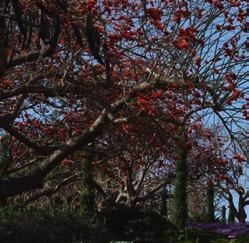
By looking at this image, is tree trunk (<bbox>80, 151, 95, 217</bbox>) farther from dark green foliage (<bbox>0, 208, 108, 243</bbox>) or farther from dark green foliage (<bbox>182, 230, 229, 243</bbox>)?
dark green foliage (<bbox>0, 208, 108, 243</bbox>)

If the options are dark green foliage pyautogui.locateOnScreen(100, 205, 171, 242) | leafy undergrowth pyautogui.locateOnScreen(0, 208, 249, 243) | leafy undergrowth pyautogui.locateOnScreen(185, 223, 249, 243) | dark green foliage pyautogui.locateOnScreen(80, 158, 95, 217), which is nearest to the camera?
leafy undergrowth pyautogui.locateOnScreen(0, 208, 249, 243)

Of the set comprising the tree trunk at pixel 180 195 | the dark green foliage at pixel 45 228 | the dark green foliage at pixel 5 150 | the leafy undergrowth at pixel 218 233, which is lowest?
the dark green foliage at pixel 45 228

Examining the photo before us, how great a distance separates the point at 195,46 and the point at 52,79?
2.64 metres

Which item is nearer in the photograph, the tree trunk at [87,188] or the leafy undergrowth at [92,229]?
the leafy undergrowth at [92,229]

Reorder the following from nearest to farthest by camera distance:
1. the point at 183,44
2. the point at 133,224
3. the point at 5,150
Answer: the point at 183,44
the point at 133,224
the point at 5,150


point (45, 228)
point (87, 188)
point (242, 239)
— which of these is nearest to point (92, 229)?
point (45, 228)

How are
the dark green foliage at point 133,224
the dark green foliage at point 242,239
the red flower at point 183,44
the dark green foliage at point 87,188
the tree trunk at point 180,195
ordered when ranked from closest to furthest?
the red flower at point 183,44 → the dark green foliage at point 242,239 → the dark green foliage at point 133,224 → the dark green foliage at point 87,188 → the tree trunk at point 180,195

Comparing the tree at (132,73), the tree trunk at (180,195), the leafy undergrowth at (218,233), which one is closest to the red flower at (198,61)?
the tree at (132,73)

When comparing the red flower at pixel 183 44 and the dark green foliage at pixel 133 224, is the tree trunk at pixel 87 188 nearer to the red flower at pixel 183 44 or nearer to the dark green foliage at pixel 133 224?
the dark green foliage at pixel 133 224

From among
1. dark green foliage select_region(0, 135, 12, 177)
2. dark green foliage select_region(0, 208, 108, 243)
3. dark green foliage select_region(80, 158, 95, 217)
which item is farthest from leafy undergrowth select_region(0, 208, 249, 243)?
dark green foliage select_region(0, 135, 12, 177)

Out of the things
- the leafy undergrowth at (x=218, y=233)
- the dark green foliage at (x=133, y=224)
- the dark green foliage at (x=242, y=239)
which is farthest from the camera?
the leafy undergrowth at (x=218, y=233)

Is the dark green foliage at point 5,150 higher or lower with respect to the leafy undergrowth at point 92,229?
higher

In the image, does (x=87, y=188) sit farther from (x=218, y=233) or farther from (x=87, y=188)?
(x=218, y=233)

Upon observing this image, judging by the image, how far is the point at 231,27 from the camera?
11.1 m
